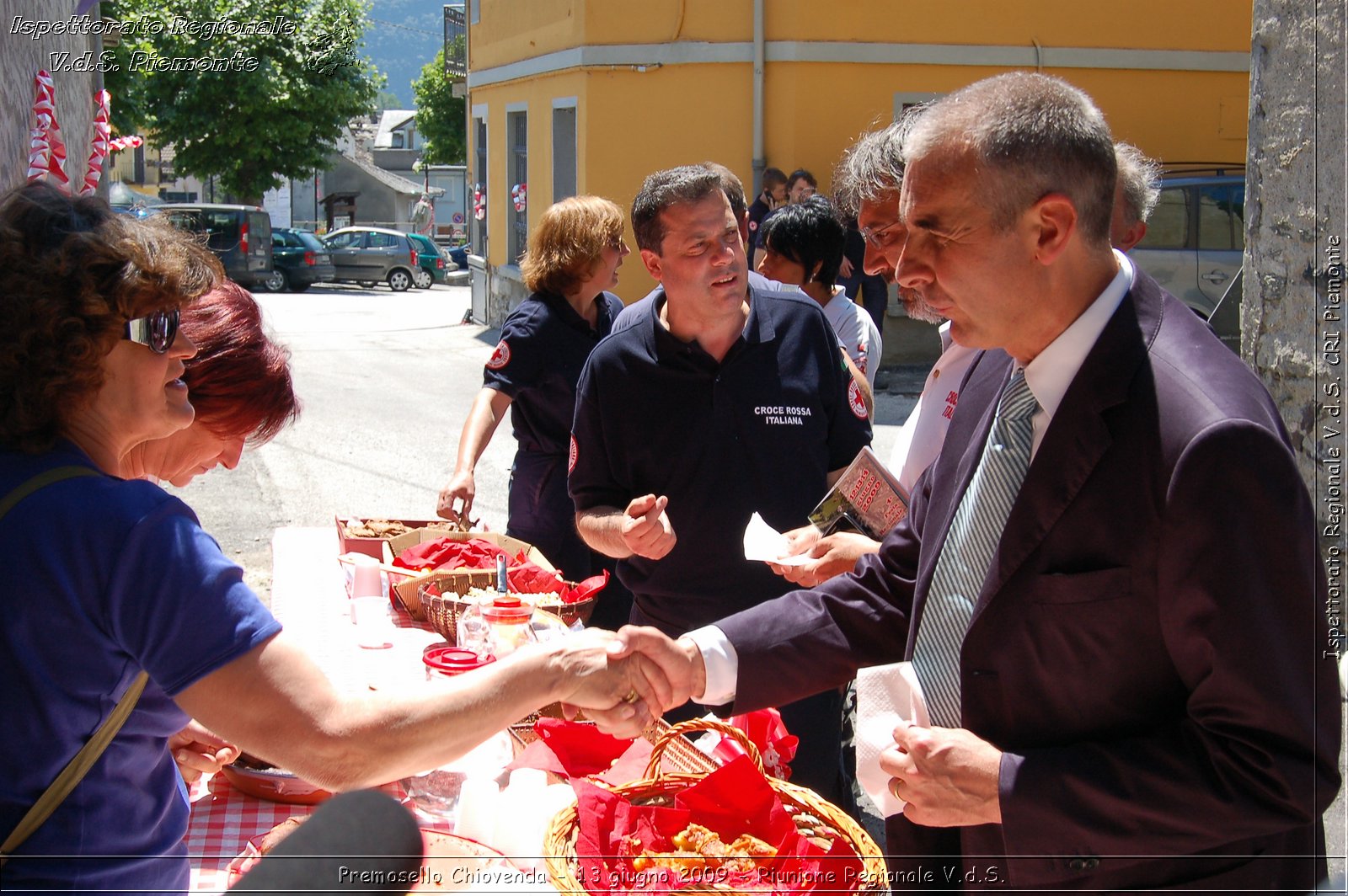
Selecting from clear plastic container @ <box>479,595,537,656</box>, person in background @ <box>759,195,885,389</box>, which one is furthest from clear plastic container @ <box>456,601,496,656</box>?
person in background @ <box>759,195,885,389</box>

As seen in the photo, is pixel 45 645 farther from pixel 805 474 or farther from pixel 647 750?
pixel 805 474

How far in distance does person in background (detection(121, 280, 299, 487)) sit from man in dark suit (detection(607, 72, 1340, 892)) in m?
1.22

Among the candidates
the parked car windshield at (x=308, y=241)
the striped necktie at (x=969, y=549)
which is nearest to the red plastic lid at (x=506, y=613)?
the striped necktie at (x=969, y=549)

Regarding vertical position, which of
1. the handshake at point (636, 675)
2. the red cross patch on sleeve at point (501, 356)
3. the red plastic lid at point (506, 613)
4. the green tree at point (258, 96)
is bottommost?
the red plastic lid at point (506, 613)

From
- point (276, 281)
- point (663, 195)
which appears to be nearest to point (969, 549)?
point (663, 195)

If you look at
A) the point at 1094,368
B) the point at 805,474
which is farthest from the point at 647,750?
the point at 1094,368

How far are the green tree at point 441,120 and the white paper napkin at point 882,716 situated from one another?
164ft

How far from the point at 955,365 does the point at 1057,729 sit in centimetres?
158

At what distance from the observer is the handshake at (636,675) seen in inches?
98.1

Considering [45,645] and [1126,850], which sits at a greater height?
[45,645]

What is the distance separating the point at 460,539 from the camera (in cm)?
442

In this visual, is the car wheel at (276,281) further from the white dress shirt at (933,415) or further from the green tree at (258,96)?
the white dress shirt at (933,415)

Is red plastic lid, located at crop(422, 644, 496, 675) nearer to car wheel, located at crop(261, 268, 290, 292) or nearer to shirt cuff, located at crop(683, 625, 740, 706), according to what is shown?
shirt cuff, located at crop(683, 625, 740, 706)

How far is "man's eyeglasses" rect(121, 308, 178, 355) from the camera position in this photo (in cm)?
181
